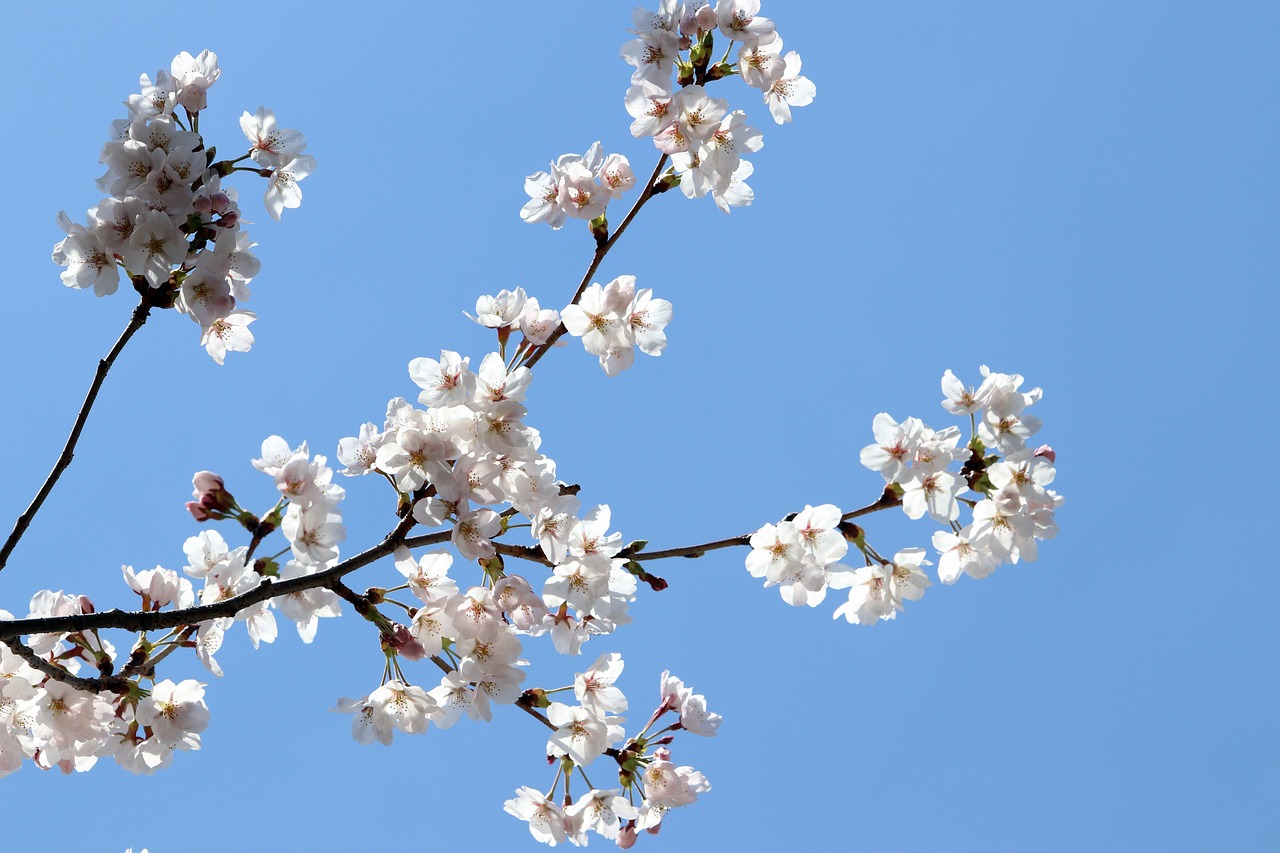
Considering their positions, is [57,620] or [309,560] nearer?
[57,620]

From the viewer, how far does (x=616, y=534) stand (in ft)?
9.50

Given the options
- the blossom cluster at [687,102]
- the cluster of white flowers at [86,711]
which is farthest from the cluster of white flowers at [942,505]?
the cluster of white flowers at [86,711]

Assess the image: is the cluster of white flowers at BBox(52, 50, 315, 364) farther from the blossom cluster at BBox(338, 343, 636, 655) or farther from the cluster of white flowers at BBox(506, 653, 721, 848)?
the cluster of white flowers at BBox(506, 653, 721, 848)

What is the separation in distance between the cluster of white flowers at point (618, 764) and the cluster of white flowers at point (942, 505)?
617 mm

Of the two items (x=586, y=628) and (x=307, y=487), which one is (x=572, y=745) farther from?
(x=307, y=487)

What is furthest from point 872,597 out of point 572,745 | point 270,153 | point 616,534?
point 270,153

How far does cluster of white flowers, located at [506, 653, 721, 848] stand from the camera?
308 cm

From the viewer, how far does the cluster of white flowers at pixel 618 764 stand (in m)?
3.08

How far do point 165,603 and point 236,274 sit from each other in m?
1.09

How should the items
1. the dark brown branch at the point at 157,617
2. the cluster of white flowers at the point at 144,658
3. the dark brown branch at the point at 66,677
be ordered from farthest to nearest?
the cluster of white flowers at the point at 144,658
the dark brown branch at the point at 66,677
the dark brown branch at the point at 157,617

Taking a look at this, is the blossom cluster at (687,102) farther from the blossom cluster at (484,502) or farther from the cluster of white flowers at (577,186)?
the blossom cluster at (484,502)

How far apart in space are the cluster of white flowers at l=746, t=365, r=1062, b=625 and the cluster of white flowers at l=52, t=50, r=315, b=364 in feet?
6.11

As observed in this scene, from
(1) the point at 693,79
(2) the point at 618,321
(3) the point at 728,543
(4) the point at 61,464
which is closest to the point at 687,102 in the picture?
(1) the point at 693,79

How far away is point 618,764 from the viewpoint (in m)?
3.20
